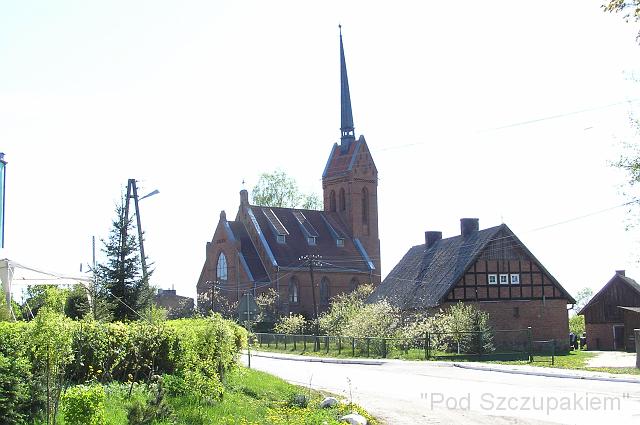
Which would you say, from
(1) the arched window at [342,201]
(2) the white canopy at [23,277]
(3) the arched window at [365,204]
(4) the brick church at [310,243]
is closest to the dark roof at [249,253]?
(4) the brick church at [310,243]

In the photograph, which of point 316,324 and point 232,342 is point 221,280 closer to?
point 316,324

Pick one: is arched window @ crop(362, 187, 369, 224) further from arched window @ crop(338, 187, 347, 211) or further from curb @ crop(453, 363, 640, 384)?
curb @ crop(453, 363, 640, 384)

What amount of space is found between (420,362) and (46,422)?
78.2 feet

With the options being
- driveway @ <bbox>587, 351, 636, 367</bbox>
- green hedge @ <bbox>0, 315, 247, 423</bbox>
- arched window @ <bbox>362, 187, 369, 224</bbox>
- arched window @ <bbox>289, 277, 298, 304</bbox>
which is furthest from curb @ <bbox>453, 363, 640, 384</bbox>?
arched window @ <bbox>362, 187, 369, 224</bbox>

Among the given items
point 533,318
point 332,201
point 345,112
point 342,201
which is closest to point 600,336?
point 533,318

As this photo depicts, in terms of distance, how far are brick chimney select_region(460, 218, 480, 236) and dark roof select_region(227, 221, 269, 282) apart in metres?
25.7

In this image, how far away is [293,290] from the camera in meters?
72.9

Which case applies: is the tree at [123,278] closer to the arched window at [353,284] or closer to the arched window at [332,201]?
the arched window at [353,284]

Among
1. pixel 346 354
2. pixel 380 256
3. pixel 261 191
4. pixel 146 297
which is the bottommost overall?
pixel 346 354

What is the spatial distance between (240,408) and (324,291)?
206 feet

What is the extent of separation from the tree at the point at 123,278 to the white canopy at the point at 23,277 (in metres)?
0.97

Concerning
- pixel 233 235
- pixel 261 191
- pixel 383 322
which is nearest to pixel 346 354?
pixel 383 322

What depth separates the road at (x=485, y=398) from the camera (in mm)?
13086

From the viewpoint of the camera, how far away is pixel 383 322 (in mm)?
43219
